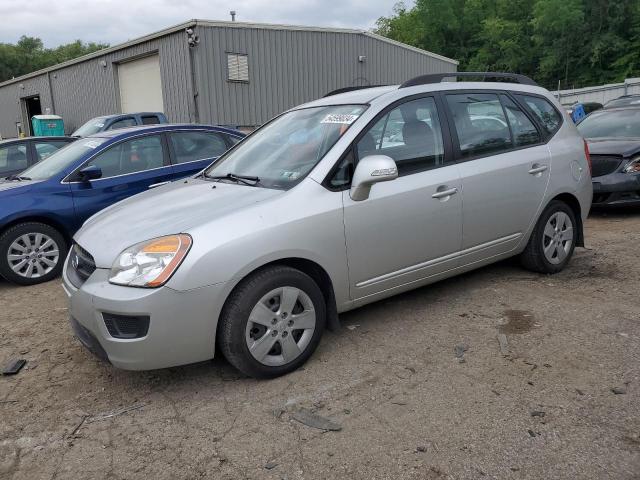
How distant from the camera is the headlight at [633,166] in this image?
741 cm

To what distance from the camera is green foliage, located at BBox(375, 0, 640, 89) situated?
42.6 meters

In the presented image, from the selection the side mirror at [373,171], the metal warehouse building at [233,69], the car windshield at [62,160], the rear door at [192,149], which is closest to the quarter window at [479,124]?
the side mirror at [373,171]

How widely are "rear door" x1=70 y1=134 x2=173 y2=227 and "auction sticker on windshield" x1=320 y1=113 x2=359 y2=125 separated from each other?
288 cm

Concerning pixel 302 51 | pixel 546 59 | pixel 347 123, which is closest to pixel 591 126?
pixel 347 123

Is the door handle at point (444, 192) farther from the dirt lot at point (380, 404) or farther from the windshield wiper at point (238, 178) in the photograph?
the windshield wiper at point (238, 178)

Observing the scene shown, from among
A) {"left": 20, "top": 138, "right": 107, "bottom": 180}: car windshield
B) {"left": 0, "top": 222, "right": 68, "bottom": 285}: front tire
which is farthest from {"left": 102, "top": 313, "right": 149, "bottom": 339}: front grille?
{"left": 20, "top": 138, "right": 107, "bottom": 180}: car windshield

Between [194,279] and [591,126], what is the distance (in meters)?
8.15

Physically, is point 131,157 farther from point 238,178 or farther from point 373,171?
point 373,171

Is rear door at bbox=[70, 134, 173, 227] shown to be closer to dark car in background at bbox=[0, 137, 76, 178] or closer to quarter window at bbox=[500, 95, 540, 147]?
dark car in background at bbox=[0, 137, 76, 178]

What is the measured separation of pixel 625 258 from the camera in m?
5.50

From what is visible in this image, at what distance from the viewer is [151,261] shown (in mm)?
3051

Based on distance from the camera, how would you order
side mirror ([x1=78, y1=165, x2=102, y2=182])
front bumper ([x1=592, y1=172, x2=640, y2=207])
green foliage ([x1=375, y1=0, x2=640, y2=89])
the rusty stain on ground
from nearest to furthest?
the rusty stain on ground, side mirror ([x1=78, y1=165, x2=102, y2=182]), front bumper ([x1=592, y1=172, x2=640, y2=207]), green foliage ([x1=375, y1=0, x2=640, y2=89])

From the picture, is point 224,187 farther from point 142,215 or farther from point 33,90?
point 33,90

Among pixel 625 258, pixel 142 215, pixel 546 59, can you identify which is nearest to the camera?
pixel 142 215
